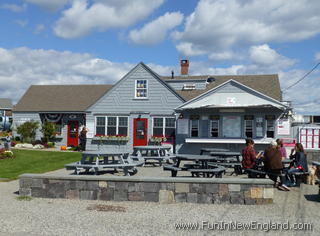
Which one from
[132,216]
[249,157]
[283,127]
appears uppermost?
[283,127]

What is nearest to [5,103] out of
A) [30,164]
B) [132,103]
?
[132,103]

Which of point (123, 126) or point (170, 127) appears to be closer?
point (170, 127)

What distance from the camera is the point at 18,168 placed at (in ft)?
46.0

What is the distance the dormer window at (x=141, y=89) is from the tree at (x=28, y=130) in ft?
29.9

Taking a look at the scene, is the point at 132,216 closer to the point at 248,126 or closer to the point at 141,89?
the point at 248,126

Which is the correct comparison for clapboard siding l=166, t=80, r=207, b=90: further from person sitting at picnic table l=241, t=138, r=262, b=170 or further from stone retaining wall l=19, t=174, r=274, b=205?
stone retaining wall l=19, t=174, r=274, b=205

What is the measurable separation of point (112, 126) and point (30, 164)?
758 centimetres

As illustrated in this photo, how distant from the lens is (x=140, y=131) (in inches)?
854

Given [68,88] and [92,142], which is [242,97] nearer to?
[92,142]

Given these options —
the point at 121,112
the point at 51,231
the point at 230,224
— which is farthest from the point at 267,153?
the point at 121,112

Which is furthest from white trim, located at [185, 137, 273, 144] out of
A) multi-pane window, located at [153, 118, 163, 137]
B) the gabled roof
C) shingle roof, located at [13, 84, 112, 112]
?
the gabled roof

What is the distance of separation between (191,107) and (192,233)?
1333 centimetres

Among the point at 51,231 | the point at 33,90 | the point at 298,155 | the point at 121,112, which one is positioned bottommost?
the point at 51,231

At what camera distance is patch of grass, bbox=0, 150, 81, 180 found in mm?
13031
